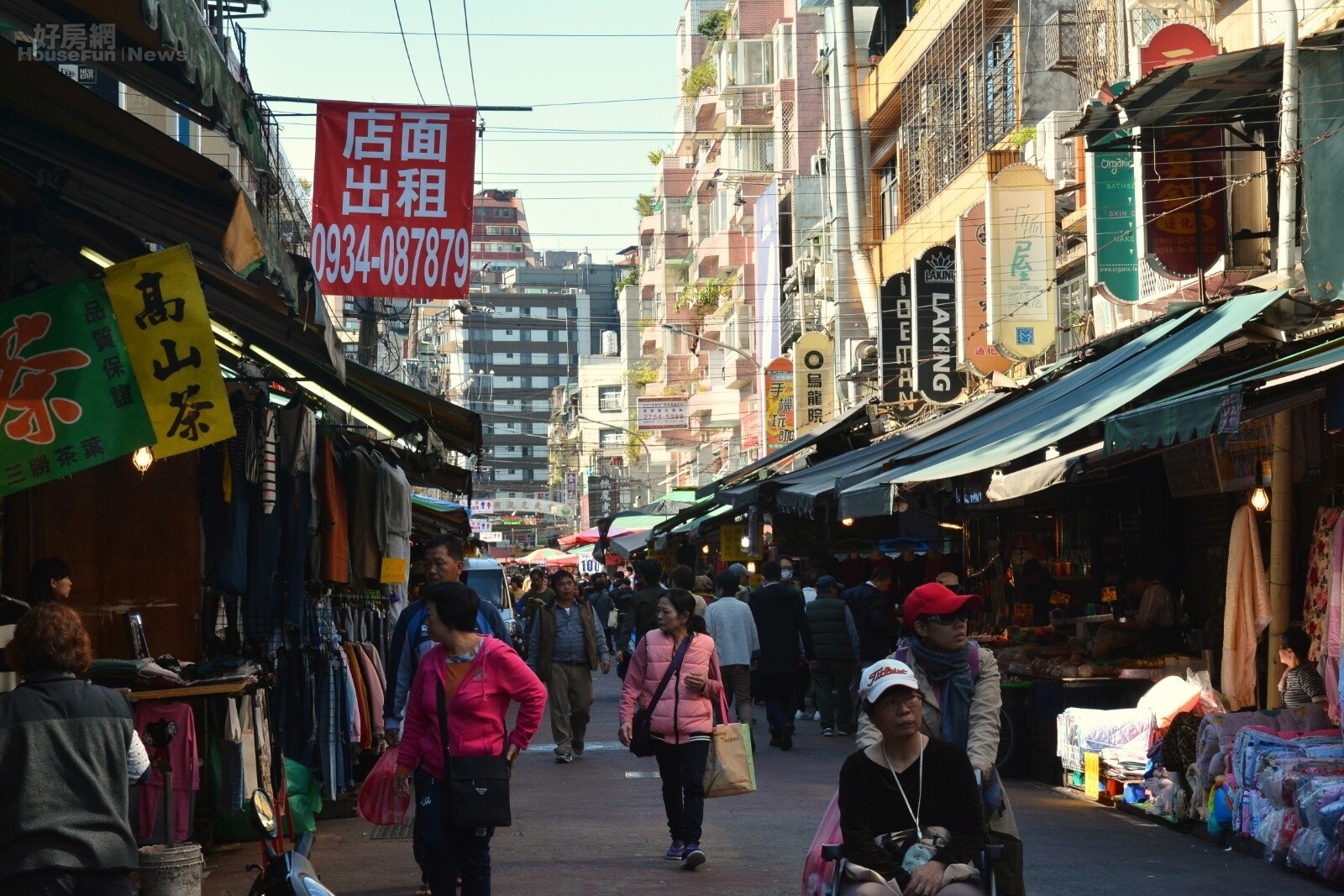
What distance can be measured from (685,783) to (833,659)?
26.6ft

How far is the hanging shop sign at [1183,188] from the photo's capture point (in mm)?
14641

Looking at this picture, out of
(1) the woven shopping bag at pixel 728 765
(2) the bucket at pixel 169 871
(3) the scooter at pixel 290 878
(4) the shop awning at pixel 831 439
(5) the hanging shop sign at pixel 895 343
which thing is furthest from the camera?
(4) the shop awning at pixel 831 439

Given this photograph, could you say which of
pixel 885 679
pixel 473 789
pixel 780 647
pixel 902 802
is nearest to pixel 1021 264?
pixel 780 647

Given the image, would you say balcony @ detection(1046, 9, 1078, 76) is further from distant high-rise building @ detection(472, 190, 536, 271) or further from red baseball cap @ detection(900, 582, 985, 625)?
distant high-rise building @ detection(472, 190, 536, 271)

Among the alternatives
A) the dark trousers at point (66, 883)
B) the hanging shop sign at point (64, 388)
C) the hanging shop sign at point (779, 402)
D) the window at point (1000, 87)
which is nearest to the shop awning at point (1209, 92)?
the window at point (1000, 87)

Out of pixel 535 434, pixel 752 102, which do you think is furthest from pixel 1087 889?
pixel 535 434

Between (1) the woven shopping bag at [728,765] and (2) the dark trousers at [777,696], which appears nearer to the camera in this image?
(1) the woven shopping bag at [728,765]

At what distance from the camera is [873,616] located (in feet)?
58.7

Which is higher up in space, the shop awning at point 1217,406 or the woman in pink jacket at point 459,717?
the shop awning at point 1217,406

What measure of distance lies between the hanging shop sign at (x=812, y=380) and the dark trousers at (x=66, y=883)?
2848cm

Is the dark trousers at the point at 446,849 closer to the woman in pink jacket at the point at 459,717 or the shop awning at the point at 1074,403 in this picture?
the woman in pink jacket at the point at 459,717

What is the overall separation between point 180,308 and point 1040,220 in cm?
1406

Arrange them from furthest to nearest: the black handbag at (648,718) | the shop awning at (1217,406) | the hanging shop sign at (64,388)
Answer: the black handbag at (648,718)
the shop awning at (1217,406)
the hanging shop sign at (64,388)

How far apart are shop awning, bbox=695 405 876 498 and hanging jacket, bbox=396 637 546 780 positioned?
57.9ft
